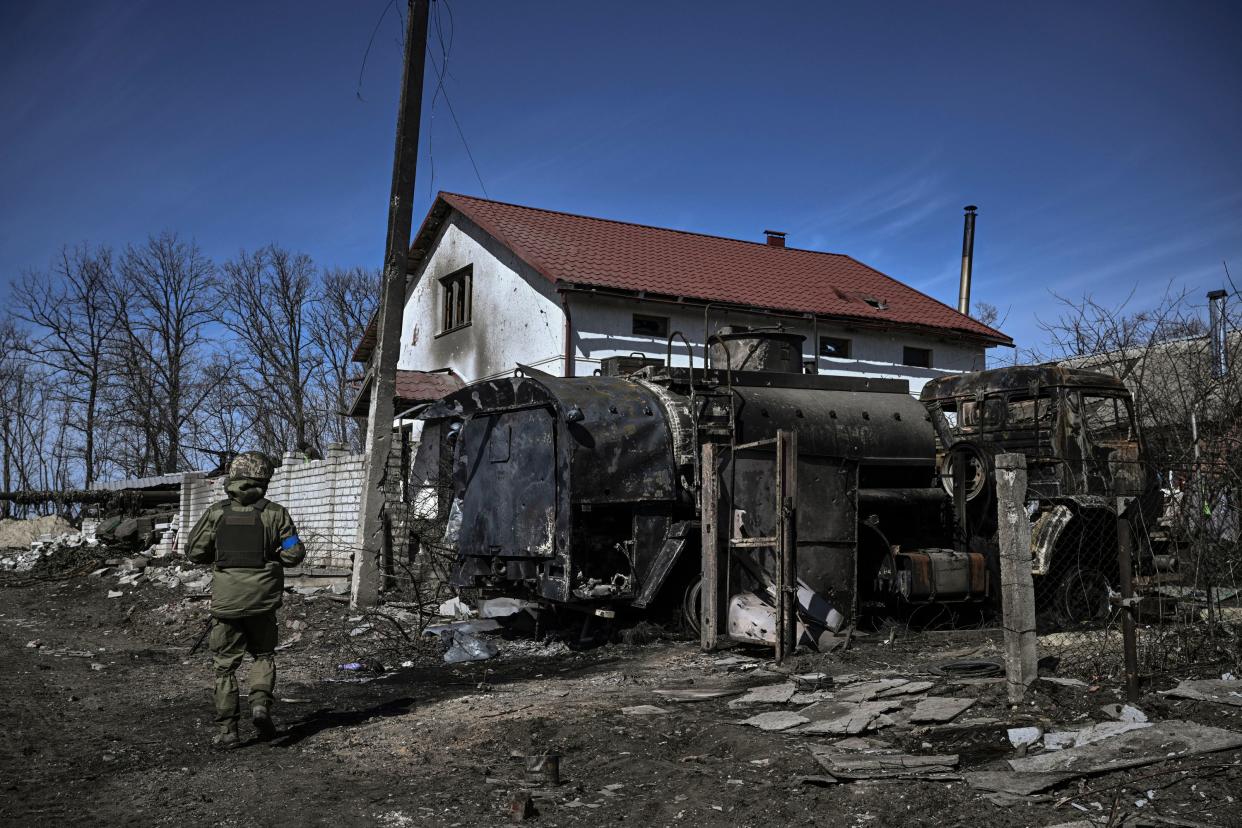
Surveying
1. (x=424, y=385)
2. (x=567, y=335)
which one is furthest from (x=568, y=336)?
(x=424, y=385)

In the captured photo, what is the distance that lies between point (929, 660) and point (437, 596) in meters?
6.84

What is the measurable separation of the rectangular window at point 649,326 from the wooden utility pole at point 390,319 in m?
7.34

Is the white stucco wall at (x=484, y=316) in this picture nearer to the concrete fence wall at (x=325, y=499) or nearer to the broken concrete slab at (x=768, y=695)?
the concrete fence wall at (x=325, y=499)

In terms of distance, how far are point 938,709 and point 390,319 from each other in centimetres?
879

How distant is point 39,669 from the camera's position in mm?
9188

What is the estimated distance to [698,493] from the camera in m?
9.34

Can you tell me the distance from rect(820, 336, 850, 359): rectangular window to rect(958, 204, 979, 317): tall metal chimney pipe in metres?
12.3

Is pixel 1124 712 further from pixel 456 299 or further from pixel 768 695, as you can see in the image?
pixel 456 299

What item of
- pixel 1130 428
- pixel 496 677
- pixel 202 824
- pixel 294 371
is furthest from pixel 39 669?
pixel 294 371

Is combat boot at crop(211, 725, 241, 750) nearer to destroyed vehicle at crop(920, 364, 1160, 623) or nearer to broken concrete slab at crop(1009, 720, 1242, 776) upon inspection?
broken concrete slab at crop(1009, 720, 1242, 776)

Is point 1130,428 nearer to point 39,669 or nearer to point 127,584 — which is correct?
point 39,669

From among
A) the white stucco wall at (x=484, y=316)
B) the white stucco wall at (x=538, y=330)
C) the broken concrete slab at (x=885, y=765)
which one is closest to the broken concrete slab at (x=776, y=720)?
the broken concrete slab at (x=885, y=765)

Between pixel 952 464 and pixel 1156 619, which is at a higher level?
pixel 952 464

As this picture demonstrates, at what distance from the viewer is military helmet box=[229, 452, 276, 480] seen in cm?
641
